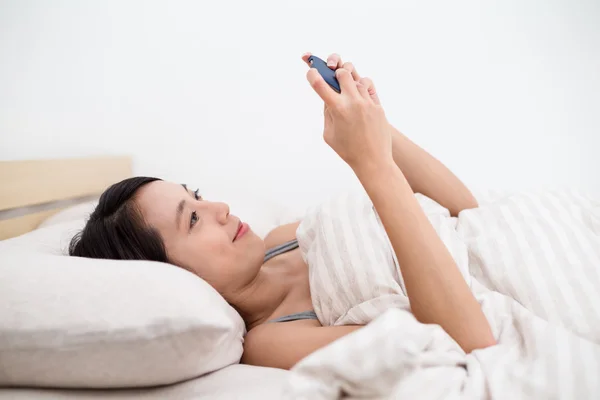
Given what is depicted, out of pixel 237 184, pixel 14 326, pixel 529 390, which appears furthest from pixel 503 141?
pixel 14 326

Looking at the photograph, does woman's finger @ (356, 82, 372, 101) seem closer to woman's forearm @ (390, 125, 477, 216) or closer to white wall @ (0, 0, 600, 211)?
woman's forearm @ (390, 125, 477, 216)

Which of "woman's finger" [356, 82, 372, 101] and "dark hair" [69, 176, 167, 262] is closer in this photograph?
"woman's finger" [356, 82, 372, 101]

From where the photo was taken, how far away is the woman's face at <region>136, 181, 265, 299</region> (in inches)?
30.8

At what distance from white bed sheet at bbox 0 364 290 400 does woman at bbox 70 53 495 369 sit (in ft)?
0.30

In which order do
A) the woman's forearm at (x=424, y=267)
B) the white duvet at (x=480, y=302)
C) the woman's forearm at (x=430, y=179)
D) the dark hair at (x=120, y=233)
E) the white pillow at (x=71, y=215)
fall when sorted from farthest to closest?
the white pillow at (x=71, y=215) < the woman's forearm at (x=430, y=179) < the dark hair at (x=120, y=233) < the woman's forearm at (x=424, y=267) < the white duvet at (x=480, y=302)

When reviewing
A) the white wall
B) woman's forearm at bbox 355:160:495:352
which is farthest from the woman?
the white wall

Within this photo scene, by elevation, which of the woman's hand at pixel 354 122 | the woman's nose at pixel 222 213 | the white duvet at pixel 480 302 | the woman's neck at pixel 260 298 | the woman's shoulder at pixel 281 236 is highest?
the woman's hand at pixel 354 122

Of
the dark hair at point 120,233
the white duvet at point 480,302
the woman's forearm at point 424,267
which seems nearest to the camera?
the white duvet at point 480,302

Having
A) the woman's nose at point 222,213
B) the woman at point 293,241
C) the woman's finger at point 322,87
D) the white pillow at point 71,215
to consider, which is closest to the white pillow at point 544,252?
the woman at point 293,241

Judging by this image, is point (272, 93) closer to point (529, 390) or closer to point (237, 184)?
point (237, 184)

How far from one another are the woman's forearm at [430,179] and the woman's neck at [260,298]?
416 millimetres

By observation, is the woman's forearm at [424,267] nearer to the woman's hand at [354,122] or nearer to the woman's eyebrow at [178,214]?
the woman's hand at [354,122]

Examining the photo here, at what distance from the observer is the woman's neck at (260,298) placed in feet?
2.86

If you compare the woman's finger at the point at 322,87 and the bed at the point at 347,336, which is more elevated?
the woman's finger at the point at 322,87
